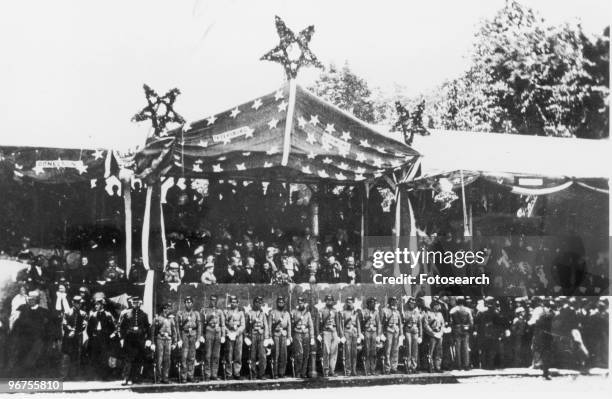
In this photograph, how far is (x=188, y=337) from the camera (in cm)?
736

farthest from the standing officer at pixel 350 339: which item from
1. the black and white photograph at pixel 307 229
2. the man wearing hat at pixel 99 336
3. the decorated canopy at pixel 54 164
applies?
the decorated canopy at pixel 54 164

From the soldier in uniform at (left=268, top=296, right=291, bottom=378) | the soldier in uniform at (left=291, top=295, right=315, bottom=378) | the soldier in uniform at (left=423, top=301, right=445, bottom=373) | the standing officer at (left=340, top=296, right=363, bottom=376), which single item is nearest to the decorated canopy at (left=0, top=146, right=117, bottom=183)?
the soldier in uniform at (left=268, top=296, right=291, bottom=378)

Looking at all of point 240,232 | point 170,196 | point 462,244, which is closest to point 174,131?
point 170,196

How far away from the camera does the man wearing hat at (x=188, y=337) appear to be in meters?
7.34

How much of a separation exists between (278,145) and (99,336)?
130 inches

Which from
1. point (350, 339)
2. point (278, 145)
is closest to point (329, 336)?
point (350, 339)

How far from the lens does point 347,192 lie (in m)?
8.77

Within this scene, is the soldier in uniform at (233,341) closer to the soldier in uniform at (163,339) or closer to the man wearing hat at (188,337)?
the man wearing hat at (188,337)

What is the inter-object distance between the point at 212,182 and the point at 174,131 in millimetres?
1419

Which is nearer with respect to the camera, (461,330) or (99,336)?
(99,336)

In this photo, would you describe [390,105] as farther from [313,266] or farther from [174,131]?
[174,131]

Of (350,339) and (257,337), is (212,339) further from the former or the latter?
(350,339)

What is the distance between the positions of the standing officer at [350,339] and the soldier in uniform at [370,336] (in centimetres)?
11

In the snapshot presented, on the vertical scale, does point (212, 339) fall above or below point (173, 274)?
below
